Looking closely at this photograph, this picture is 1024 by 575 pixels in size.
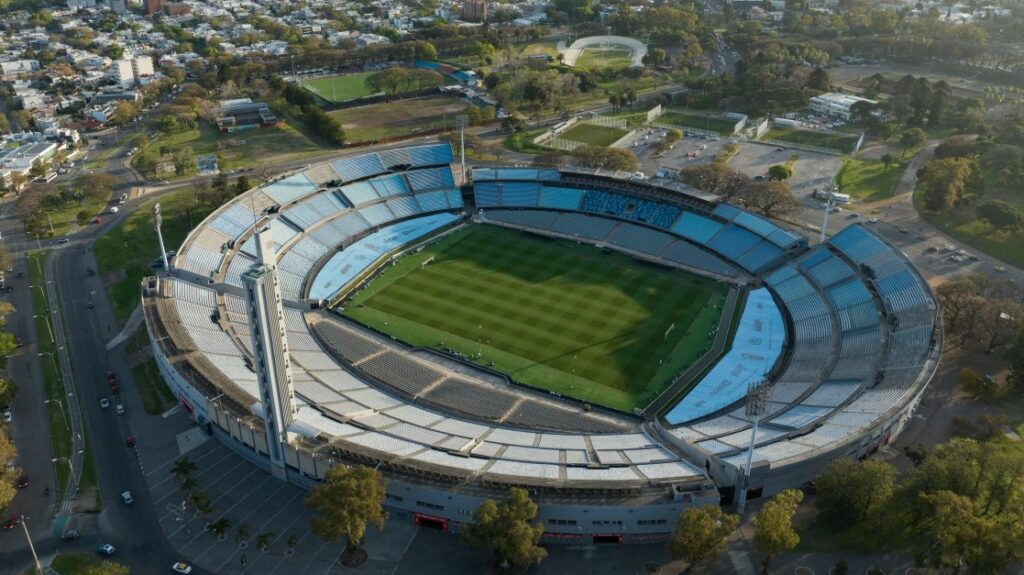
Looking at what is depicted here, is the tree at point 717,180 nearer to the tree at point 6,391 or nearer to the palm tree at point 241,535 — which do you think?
the palm tree at point 241,535

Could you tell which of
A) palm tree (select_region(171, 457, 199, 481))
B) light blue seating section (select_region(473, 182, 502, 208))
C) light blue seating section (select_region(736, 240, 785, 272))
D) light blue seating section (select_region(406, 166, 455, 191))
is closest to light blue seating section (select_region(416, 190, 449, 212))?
light blue seating section (select_region(406, 166, 455, 191))

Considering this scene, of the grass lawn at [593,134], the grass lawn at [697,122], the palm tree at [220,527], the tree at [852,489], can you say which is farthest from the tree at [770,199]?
the palm tree at [220,527]

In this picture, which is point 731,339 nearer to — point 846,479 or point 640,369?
point 640,369

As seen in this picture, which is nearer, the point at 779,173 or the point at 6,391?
the point at 6,391

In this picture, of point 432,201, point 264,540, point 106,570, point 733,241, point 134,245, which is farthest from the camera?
point 432,201

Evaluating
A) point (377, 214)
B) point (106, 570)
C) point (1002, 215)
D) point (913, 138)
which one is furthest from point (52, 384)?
point (913, 138)

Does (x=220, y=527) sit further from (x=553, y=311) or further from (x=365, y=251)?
(x=365, y=251)

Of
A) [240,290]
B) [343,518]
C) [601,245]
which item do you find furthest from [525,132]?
[343,518]

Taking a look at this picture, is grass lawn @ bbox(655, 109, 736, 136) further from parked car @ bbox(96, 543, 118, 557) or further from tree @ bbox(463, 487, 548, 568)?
parked car @ bbox(96, 543, 118, 557)
